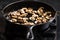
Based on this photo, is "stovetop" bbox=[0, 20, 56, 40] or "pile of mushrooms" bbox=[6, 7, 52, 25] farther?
"pile of mushrooms" bbox=[6, 7, 52, 25]

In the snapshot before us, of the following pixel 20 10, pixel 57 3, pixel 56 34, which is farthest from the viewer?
pixel 57 3

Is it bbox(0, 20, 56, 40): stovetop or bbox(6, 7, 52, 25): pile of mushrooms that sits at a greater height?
bbox(6, 7, 52, 25): pile of mushrooms

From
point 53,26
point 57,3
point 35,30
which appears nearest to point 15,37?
point 35,30

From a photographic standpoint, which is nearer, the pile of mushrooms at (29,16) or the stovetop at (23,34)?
the stovetop at (23,34)

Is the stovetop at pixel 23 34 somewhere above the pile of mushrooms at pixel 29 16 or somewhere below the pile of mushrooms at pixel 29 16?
below

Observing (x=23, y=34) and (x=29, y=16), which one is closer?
(x=23, y=34)

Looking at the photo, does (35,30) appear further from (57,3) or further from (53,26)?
(57,3)

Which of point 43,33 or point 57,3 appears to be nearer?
point 43,33

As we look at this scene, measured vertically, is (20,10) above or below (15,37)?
above
